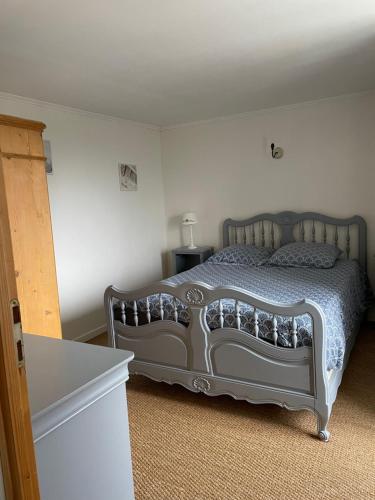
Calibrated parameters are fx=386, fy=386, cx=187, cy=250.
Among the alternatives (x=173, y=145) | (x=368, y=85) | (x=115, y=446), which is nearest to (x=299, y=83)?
(x=368, y=85)

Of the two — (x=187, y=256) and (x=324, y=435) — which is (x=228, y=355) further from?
(x=187, y=256)

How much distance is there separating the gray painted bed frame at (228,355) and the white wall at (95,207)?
112 centimetres

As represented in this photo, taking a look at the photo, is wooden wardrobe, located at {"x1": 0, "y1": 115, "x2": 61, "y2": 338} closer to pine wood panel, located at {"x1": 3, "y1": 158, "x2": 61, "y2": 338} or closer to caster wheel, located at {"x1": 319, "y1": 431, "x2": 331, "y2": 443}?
pine wood panel, located at {"x1": 3, "y1": 158, "x2": 61, "y2": 338}

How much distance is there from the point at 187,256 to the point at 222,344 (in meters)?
2.49

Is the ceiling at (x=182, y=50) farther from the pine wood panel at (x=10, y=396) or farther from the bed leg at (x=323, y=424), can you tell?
the bed leg at (x=323, y=424)

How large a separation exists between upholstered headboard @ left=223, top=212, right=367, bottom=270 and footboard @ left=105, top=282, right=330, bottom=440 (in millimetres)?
1911

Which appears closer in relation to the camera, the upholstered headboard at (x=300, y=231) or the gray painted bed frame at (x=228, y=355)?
the gray painted bed frame at (x=228, y=355)

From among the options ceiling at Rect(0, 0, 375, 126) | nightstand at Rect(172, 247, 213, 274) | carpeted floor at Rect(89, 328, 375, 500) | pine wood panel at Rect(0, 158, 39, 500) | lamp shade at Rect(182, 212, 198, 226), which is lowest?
carpeted floor at Rect(89, 328, 375, 500)

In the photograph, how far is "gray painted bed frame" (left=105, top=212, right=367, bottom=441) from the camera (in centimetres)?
215

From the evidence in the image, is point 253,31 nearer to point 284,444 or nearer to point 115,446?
point 115,446

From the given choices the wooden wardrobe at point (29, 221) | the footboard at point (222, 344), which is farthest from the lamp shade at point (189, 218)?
the wooden wardrobe at point (29, 221)

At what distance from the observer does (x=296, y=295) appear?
273 centimetres

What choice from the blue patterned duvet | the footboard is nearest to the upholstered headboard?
the blue patterned duvet

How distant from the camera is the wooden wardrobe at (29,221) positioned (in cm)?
234
